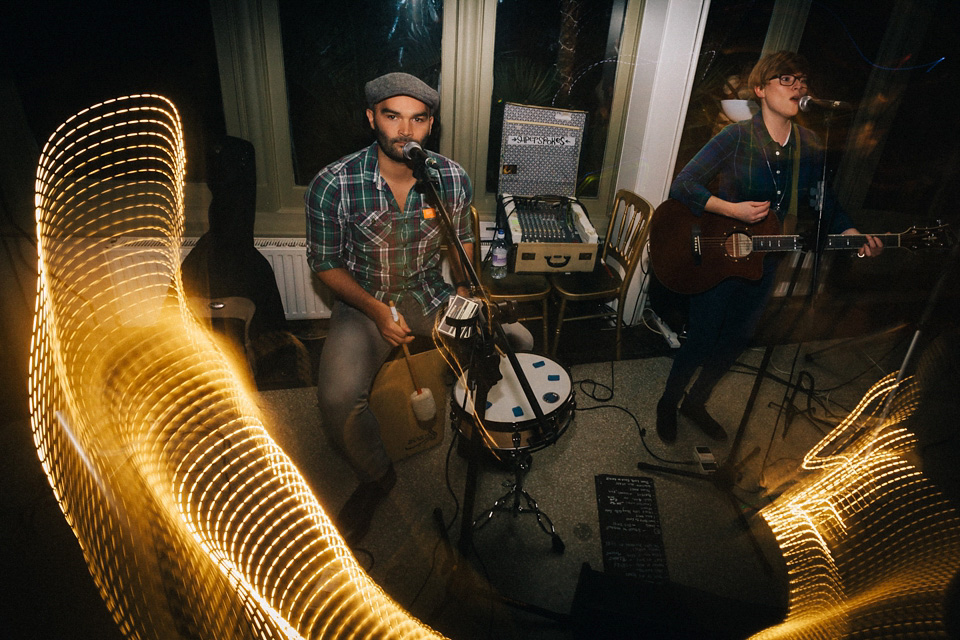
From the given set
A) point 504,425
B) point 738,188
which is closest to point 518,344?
point 504,425

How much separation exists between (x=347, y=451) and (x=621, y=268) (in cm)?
254

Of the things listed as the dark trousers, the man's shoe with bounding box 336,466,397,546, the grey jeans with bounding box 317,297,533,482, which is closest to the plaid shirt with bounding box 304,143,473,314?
the grey jeans with bounding box 317,297,533,482

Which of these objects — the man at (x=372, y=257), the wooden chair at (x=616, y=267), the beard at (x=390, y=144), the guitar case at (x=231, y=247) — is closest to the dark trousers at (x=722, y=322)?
the wooden chair at (x=616, y=267)

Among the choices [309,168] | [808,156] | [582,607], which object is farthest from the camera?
[309,168]

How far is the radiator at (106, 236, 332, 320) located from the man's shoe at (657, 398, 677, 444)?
252 centimetres

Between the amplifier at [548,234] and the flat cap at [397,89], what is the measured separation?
4.05ft

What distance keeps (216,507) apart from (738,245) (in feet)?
9.49

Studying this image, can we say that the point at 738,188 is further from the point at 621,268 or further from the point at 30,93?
the point at 30,93

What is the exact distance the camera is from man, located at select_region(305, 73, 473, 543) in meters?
2.04

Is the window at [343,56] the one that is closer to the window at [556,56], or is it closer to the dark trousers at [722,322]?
the window at [556,56]

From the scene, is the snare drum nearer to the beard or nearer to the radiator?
the beard

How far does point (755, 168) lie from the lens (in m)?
2.24

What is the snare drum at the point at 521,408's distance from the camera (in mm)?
1701

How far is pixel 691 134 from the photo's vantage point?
11.7 feet
